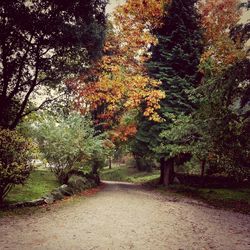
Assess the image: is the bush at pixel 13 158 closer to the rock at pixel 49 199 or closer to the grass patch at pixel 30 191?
the grass patch at pixel 30 191

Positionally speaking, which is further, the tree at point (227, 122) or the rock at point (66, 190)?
the rock at point (66, 190)

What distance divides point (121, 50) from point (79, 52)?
10.3 metres

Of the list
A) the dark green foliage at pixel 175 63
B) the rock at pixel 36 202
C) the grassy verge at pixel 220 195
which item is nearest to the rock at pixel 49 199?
the rock at pixel 36 202

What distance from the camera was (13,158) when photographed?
391 inches

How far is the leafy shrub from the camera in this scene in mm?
15484

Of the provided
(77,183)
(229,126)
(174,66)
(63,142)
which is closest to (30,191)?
(63,142)

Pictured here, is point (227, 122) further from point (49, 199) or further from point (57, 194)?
point (49, 199)

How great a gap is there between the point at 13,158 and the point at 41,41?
16.1 ft

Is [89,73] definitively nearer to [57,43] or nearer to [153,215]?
[57,43]

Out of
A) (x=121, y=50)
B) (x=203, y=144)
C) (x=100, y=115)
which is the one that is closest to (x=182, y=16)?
(x=121, y=50)

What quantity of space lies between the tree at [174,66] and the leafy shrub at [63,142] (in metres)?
5.87

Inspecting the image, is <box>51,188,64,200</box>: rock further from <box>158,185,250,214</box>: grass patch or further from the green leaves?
<box>158,185,250,214</box>: grass patch

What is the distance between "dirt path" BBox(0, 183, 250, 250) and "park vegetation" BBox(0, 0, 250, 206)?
6.95ft

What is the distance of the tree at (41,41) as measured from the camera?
1164 cm
